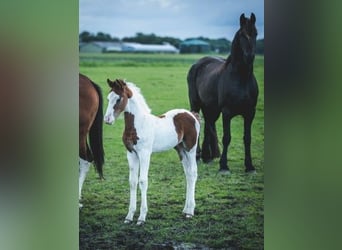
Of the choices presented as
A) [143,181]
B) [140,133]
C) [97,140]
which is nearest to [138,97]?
[140,133]

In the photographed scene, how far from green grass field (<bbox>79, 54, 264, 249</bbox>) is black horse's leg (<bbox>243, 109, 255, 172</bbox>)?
2cm

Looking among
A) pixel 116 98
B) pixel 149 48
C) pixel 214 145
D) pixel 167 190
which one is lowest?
pixel 167 190

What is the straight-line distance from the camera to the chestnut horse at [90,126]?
284cm

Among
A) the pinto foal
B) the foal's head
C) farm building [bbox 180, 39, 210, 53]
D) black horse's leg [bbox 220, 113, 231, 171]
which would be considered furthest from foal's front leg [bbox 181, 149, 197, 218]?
farm building [bbox 180, 39, 210, 53]

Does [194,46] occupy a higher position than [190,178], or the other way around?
[194,46]

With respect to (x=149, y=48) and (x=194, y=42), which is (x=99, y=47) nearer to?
(x=149, y=48)

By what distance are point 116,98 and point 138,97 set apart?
0.10 meters

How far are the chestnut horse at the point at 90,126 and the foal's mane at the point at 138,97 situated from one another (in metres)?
0.15

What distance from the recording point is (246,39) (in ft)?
9.27

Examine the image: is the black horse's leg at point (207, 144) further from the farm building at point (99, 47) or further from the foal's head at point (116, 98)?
the farm building at point (99, 47)

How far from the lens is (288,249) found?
2904mm

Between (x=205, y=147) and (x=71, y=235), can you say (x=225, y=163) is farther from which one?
(x=71, y=235)

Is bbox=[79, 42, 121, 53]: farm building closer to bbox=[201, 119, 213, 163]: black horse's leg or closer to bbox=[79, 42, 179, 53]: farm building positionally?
bbox=[79, 42, 179, 53]: farm building

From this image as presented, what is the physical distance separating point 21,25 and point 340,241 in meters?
1.78
